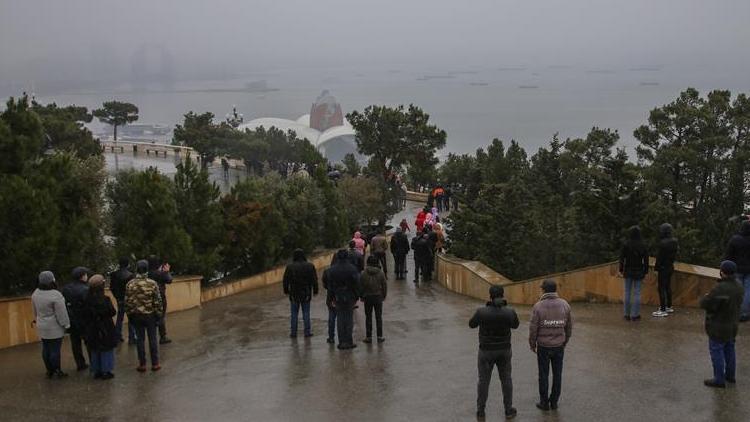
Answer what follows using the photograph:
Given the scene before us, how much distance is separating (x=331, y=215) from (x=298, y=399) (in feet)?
46.1

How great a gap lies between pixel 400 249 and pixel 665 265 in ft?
23.8

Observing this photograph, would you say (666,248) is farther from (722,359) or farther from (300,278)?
(300,278)

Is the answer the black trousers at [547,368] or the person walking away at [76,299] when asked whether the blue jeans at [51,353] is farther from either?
the black trousers at [547,368]

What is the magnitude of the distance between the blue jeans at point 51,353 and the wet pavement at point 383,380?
8.0 inches

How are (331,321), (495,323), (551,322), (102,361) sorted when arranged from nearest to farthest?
(495,323), (551,322), (102,361), (331,321)

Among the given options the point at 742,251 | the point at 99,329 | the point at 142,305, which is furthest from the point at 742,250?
the point at 99,329

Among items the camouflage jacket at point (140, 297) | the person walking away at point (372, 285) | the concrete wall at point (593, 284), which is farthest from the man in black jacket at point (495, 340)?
the concrete wall at point (593, 284)

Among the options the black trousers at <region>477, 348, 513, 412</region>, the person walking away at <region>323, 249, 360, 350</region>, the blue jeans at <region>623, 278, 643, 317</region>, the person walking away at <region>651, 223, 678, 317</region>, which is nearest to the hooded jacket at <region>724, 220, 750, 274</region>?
the person walking away at <region>651, 223, 678, 317</region>

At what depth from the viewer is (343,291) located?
413 inches

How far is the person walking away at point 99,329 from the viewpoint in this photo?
29.9 feet

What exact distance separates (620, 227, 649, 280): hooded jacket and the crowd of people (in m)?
5.83

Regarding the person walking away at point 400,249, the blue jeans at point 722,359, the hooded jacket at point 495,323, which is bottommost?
the person walking away at point 400,249

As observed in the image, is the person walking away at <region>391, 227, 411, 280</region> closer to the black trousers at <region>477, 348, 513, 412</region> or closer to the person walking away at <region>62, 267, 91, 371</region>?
the person walking away at <region>62, 267, 91, 371</region>

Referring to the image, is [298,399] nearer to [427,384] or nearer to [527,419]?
[427,384]
